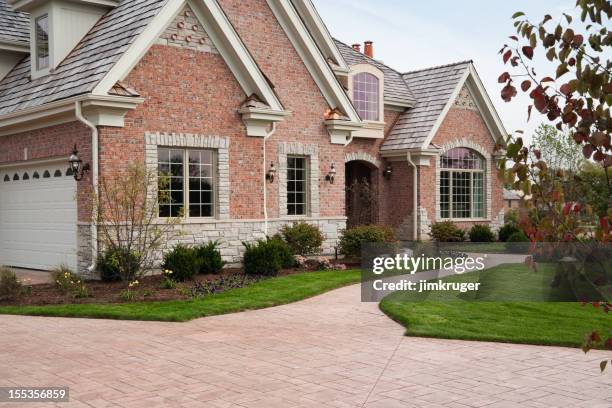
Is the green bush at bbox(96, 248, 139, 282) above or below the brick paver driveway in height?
above

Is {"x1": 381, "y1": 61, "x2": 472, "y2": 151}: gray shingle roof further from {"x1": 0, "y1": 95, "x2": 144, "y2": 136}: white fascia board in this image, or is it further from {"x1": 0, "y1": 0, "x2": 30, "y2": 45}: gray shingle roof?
{"x1": 0, "y1": 0, "x2": 30, "y2": 45}: gray shingle roof

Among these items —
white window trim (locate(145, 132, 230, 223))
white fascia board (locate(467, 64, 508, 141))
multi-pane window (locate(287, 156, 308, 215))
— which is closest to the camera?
white window trim (locate(145, 132, 230, 223))

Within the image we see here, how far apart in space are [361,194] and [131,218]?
11.5 m

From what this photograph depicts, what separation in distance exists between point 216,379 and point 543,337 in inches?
178

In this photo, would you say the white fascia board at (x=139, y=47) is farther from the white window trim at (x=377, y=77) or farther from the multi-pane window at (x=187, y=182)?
the white window trim at (x=377, y=77)

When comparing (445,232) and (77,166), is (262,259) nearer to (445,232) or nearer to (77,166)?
(77,166)

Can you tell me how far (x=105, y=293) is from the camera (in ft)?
44.2

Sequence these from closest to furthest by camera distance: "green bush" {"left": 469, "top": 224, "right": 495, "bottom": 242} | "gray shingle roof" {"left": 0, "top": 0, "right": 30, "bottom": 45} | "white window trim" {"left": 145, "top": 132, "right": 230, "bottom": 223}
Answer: "white window trim" {"left": 145, "top": 132, "right": 230, "bottom": 223} < "gray shingle roof" {"left": 0, "top": 0, "right": 30, "bottom": 45} < "green bush" {"left": 469, "top": 224, "right": 495, "bottom": 242}

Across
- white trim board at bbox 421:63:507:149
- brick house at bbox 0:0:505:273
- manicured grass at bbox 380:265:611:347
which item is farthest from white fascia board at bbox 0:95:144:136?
white trim board at bbox 421:63:507:149

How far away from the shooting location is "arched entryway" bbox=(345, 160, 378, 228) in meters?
24.2

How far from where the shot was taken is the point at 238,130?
17422 millimetres

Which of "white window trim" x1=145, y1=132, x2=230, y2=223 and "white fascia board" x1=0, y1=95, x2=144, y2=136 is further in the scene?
"white window trim" x1=145, y1=132, x2=230, y2=223

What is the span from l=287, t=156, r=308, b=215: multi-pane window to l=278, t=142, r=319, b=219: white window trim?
0.35ft

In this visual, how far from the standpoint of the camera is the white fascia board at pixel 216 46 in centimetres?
1515
